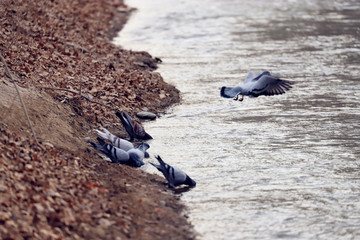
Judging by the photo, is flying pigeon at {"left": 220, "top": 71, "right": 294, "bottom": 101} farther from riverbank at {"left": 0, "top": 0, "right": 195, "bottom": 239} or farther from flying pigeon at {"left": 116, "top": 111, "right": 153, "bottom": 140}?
flying pigeon at {"left": 116, "top": 111, "right": 153, "bottom": 140}

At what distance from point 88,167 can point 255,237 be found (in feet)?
7.53

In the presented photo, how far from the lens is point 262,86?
11.2m

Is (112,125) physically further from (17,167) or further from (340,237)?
(340,237)

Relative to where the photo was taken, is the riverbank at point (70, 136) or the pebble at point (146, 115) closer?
the riverbank at point (70, 136)

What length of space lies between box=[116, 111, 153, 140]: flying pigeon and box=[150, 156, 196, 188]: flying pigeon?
74.1 inches

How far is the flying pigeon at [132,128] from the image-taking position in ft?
33.7

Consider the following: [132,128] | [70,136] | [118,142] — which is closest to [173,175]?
[118,142]

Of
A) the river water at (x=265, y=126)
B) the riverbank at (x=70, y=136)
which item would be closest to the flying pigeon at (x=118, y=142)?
the riverbank at (x=70, y=136)

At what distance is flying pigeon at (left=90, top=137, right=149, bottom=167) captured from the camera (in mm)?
9008

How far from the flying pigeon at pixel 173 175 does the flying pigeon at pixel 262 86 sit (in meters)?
3.18

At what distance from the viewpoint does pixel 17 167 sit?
7.45m

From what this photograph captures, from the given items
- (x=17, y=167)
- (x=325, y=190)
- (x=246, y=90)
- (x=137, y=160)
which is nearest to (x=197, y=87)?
(x=246, y=90)

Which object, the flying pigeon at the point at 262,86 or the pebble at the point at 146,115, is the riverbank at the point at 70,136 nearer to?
the pebble at the point at 146,115

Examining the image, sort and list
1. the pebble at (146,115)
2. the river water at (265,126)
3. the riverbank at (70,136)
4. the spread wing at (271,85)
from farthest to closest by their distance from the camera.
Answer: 1. the pebble at (146,115)
2. the spread wing at (271,85)
3. the river water at (265,126)
4. the riverbank at (70,136)
